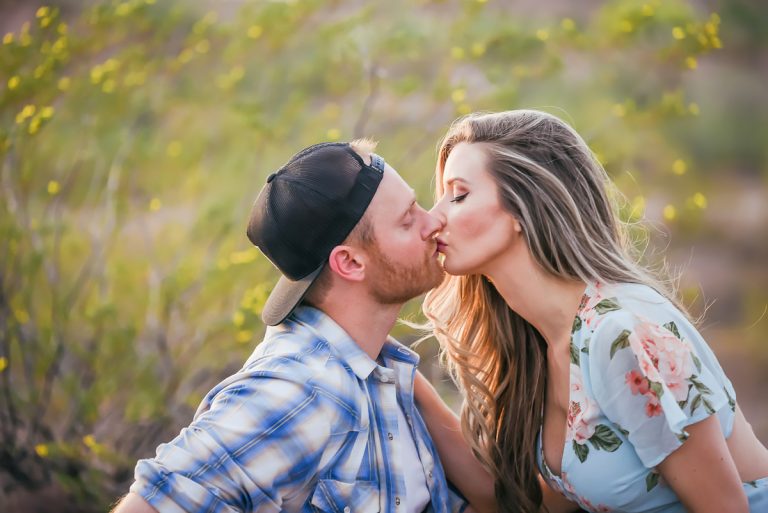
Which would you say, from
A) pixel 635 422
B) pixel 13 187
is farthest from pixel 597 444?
pixel 13 187

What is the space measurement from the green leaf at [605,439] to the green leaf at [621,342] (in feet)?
0.68

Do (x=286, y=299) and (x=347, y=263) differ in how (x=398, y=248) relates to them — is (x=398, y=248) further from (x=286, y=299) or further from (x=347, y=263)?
(x=286, y=299)

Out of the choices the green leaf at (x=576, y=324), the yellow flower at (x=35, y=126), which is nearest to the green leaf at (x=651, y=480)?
the green leaf at (x=576, y=324)

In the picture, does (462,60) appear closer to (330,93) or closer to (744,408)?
(330,93)

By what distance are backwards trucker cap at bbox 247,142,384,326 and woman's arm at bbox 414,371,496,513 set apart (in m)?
0.54

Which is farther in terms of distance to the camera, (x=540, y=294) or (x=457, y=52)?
(x=457, y=52)

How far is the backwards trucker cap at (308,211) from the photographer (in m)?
2.17

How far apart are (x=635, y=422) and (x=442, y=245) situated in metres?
0.68

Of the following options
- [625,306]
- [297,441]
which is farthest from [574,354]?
[297,441]

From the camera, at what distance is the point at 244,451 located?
74.3 inches

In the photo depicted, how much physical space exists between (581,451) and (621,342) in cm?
31

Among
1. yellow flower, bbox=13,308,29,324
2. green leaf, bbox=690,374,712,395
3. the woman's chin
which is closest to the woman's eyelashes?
the woman's chin

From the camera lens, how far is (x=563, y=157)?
228 centimetres

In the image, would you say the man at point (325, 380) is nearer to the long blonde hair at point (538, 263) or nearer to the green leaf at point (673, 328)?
the long blonde hair at point (538, 263)
